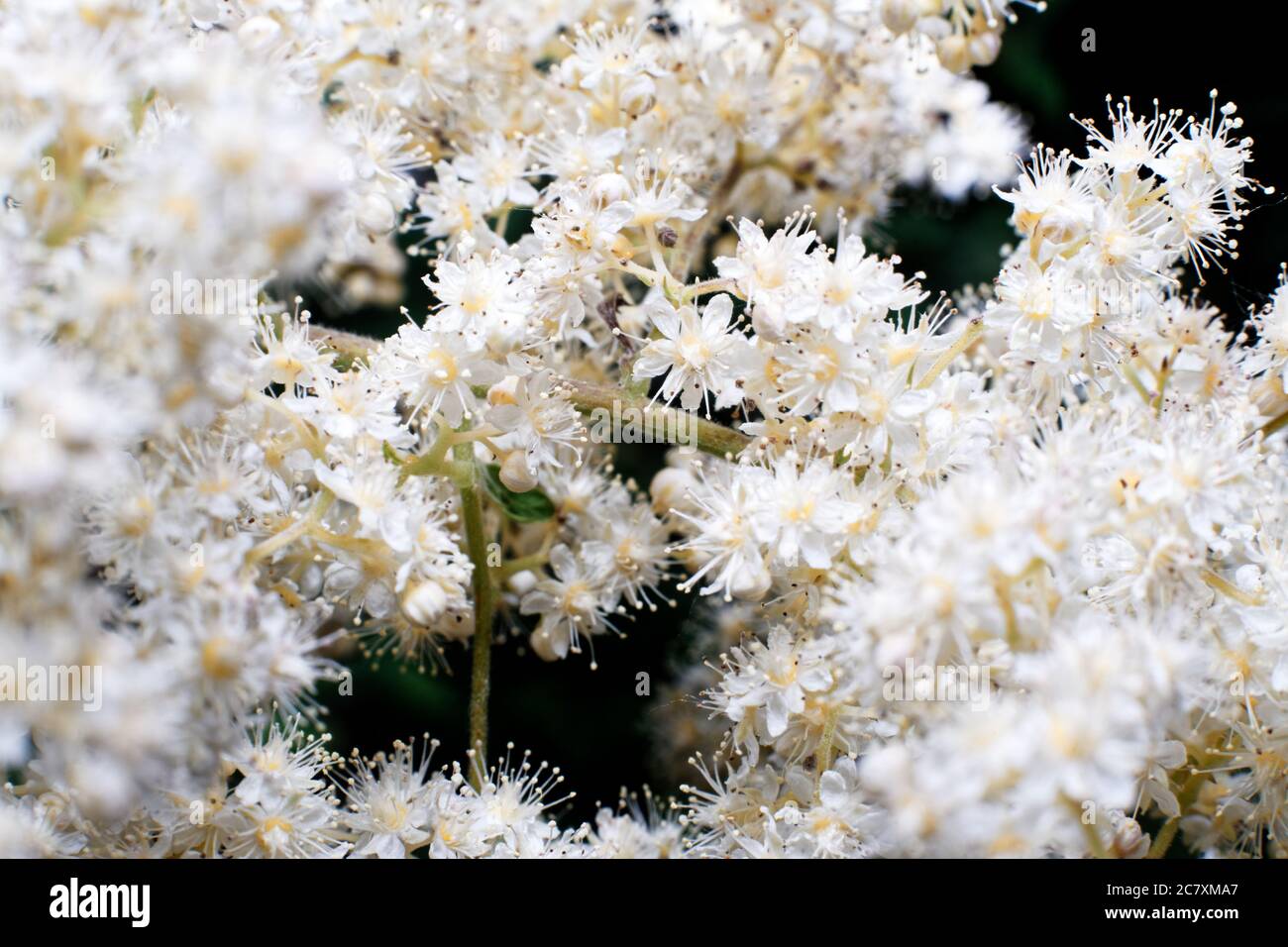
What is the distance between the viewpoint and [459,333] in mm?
2113

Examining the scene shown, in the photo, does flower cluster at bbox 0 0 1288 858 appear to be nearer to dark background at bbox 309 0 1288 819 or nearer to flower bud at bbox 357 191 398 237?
flower bud at bbox 357 191 398 237

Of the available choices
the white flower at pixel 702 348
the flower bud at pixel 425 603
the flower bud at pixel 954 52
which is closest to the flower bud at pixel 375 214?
the white flower at pixel 702 348

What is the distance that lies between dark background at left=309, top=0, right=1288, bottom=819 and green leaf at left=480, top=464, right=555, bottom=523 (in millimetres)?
384

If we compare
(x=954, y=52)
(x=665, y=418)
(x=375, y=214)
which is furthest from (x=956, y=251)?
(x=375, y=214)

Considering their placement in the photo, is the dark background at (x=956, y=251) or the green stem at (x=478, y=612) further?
the dark background at (x=956, y=251)

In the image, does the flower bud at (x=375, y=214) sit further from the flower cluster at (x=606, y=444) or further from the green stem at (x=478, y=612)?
the green stem at (x=478, y=612)

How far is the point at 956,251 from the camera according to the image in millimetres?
3629

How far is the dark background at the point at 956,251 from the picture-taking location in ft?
9.92

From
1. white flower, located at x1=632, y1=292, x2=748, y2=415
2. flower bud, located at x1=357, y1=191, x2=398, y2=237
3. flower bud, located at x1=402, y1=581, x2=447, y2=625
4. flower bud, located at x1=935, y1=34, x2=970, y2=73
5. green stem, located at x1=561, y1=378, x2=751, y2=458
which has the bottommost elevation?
flower bud, located at x1=402, y1=581, x2=447, y2=625

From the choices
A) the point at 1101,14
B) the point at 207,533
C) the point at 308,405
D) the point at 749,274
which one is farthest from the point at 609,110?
the point at 1101,14

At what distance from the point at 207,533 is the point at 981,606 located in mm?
1001

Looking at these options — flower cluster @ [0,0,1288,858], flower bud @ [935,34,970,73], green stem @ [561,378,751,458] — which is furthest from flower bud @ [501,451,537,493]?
flower bud @ [935,34,970,73]

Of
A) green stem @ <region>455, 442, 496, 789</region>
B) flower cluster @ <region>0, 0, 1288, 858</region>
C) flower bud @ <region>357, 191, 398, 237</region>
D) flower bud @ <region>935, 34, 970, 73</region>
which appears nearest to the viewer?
flower cluster @ <region>0, 0, 1288, 858</region>

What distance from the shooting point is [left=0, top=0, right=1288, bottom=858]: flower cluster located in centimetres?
146
